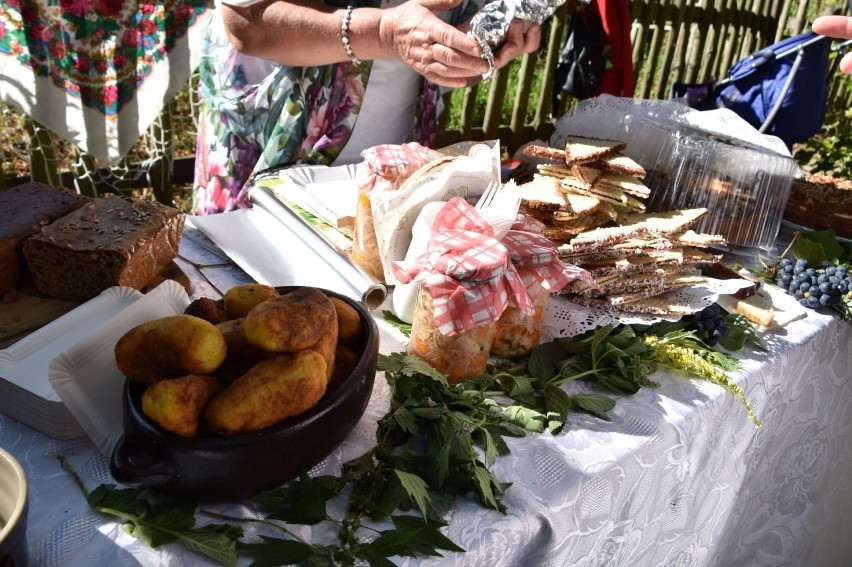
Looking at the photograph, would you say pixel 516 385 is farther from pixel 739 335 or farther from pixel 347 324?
pixel 739 335

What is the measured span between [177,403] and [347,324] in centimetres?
20

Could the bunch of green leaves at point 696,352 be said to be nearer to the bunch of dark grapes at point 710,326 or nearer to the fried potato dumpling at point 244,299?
the bunch of dark grapes at point 710,326

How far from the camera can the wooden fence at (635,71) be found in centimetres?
271

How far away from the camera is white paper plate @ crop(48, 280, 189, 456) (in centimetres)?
64

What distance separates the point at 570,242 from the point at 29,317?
0.78 m

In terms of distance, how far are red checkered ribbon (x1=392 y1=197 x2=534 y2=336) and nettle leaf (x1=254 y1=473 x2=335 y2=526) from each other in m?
0.24

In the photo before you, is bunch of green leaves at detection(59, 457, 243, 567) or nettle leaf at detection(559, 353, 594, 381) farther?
nettle leaf at detection(559, 353, 594, 381)

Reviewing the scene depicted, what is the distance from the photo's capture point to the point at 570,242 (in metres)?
1.09

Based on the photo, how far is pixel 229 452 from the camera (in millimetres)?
562

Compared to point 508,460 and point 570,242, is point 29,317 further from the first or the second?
point 570,242

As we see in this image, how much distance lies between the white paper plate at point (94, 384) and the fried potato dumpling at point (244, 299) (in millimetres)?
120

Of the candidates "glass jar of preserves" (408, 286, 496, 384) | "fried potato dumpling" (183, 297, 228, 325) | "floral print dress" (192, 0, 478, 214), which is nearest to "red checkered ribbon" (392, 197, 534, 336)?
"glass jar of preserves" (408, 286, 496, 384)

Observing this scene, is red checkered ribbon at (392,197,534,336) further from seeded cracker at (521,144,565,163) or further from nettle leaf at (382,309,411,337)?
seeded cracker at (521,144,565,163)

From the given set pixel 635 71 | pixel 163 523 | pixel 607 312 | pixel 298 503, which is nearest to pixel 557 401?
pixel 607 312
